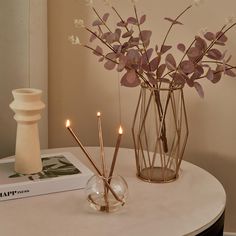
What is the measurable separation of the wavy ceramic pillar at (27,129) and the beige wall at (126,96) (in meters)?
0.36

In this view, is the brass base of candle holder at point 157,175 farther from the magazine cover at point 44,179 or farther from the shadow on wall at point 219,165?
the shadow on wall at point 219,165

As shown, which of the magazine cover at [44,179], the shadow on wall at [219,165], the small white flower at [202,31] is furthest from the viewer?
the shadow on wall at [219,165]

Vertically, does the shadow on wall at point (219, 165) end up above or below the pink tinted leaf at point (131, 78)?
below

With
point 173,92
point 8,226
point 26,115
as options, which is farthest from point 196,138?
point 8,226

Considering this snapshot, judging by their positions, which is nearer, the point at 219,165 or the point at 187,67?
the point at 187,67

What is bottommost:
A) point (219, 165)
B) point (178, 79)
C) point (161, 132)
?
point (219, 165)

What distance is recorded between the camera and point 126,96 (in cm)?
135

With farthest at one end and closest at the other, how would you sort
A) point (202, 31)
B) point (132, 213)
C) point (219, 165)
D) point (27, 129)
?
point (219, 165) → point (202, 31) → point (27, 129) → point (132, 213)

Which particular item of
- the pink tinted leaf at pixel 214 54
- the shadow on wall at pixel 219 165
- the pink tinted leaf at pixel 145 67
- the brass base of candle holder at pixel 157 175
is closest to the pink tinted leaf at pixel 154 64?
the pink tinted leaf at pixel 145 67

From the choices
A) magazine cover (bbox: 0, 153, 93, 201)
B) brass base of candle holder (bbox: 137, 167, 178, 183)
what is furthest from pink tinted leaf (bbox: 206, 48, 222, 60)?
magazine cover (bbox: 0, 153, 93, 201)

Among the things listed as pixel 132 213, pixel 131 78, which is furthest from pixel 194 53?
pixel 132 213

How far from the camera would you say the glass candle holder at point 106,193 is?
2.92ft

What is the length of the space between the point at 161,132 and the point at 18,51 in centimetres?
48

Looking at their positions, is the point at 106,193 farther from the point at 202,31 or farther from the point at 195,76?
the point at 202,31
